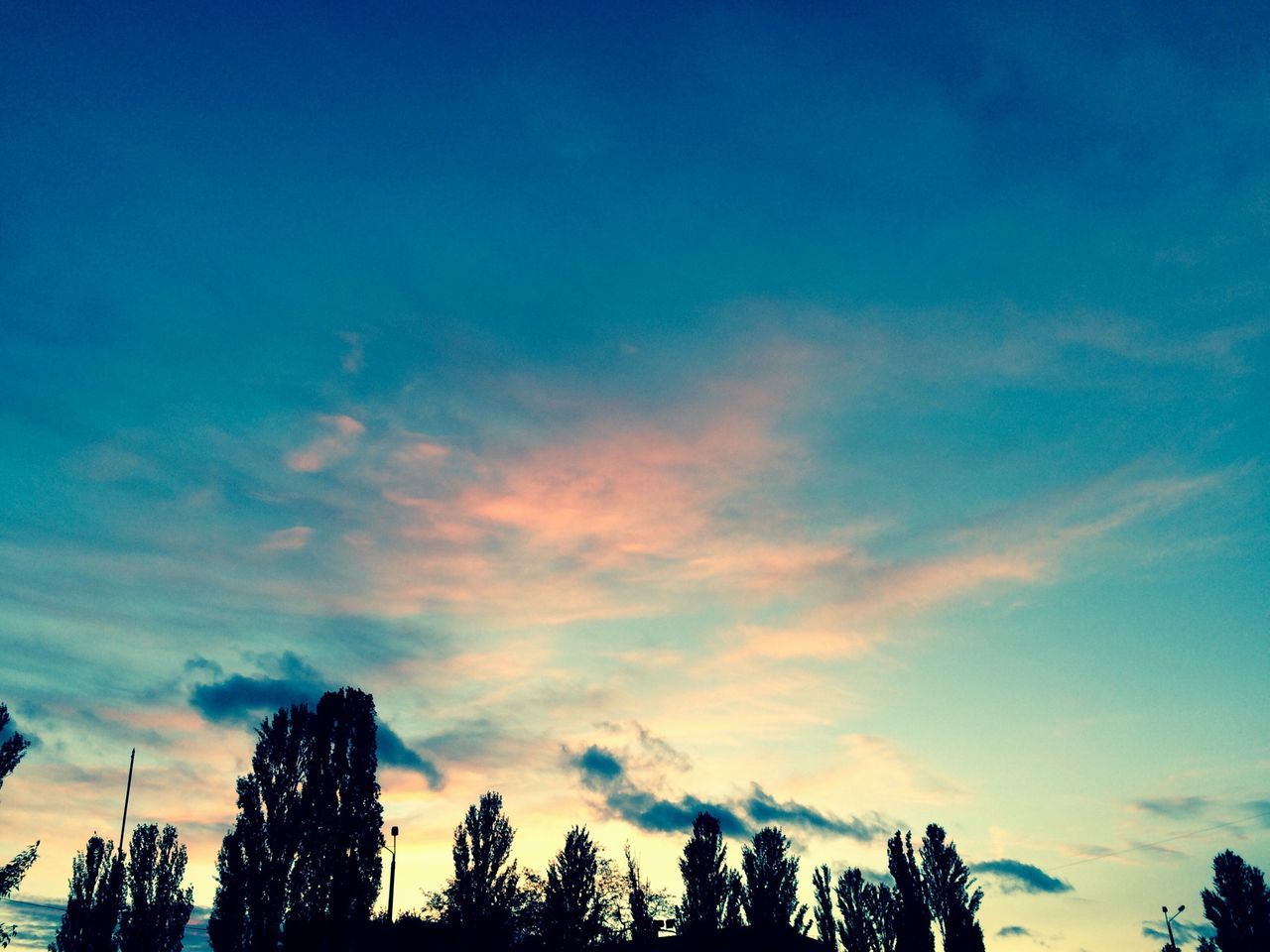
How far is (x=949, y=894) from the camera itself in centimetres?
5281

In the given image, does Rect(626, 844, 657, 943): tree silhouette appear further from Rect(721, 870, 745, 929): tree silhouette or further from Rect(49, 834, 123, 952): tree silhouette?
Rect(49, 834, 123, 952): tree silhouette

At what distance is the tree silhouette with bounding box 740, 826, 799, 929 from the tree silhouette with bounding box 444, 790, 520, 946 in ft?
52.9

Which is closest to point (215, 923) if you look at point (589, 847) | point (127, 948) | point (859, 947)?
point (127, 948)

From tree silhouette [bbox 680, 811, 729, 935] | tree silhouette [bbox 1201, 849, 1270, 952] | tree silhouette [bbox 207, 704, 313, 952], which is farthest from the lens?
tree silhouette [bbox 1201, 849, 1270, 952]

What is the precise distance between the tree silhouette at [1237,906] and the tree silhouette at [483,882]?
66.4 meters

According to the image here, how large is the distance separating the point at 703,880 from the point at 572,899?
12.0 metres

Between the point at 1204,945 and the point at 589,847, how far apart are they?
65.4 metres

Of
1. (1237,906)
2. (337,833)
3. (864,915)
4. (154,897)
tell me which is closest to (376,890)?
(337,833)

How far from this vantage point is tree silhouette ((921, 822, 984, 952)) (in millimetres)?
50531

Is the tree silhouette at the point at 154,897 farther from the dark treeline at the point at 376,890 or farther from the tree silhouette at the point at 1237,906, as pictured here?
the tree silhouette at the point at 1237,906

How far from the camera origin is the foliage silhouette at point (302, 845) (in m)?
35.2

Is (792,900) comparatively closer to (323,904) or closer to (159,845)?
(323,904)

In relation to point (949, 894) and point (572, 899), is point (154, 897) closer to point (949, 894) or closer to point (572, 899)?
point (572, 899)

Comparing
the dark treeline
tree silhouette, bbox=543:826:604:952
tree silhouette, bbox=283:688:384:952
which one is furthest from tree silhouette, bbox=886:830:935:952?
tree silhouette, bbox=283:688:384:952
